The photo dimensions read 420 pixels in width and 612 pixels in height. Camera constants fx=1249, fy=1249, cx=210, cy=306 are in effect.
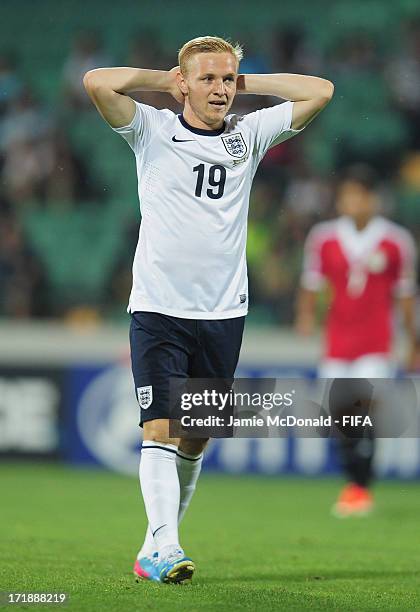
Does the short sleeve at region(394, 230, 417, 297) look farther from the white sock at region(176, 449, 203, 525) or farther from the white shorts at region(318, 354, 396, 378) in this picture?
the white sock at region(176, 449, 203, 525)

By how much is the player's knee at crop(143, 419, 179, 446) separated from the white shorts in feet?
13.0

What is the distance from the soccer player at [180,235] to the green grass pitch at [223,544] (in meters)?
0.41

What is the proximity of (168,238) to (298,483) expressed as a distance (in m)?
5.88

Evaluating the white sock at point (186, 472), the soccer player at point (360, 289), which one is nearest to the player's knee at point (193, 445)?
the white sock at point (186, 472)

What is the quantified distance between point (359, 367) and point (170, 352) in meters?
4.04

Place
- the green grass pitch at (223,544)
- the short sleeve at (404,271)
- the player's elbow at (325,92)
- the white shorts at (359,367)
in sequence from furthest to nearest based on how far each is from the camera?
the short sleeve at (404,271) → the white shorts at (359,367) → the player's elbow at (325,92) → the green grass pitch at (223,544)

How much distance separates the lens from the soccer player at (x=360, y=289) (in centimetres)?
895

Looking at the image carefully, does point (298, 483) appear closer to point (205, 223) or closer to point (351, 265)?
point (351, 265)

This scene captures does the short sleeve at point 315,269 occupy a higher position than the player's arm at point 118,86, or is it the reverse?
the player's arm at point 118,86

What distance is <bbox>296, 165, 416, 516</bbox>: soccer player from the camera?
29.4ft

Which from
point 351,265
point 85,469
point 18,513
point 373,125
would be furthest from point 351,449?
point 373,125

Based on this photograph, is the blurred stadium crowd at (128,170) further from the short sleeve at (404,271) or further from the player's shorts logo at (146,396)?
the player's shorts logo at (146,396)

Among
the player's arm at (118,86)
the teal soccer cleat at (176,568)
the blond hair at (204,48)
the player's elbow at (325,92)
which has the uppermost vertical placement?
the blond hair at (204,48)

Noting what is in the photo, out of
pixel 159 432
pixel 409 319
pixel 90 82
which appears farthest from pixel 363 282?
pixel 90 82
